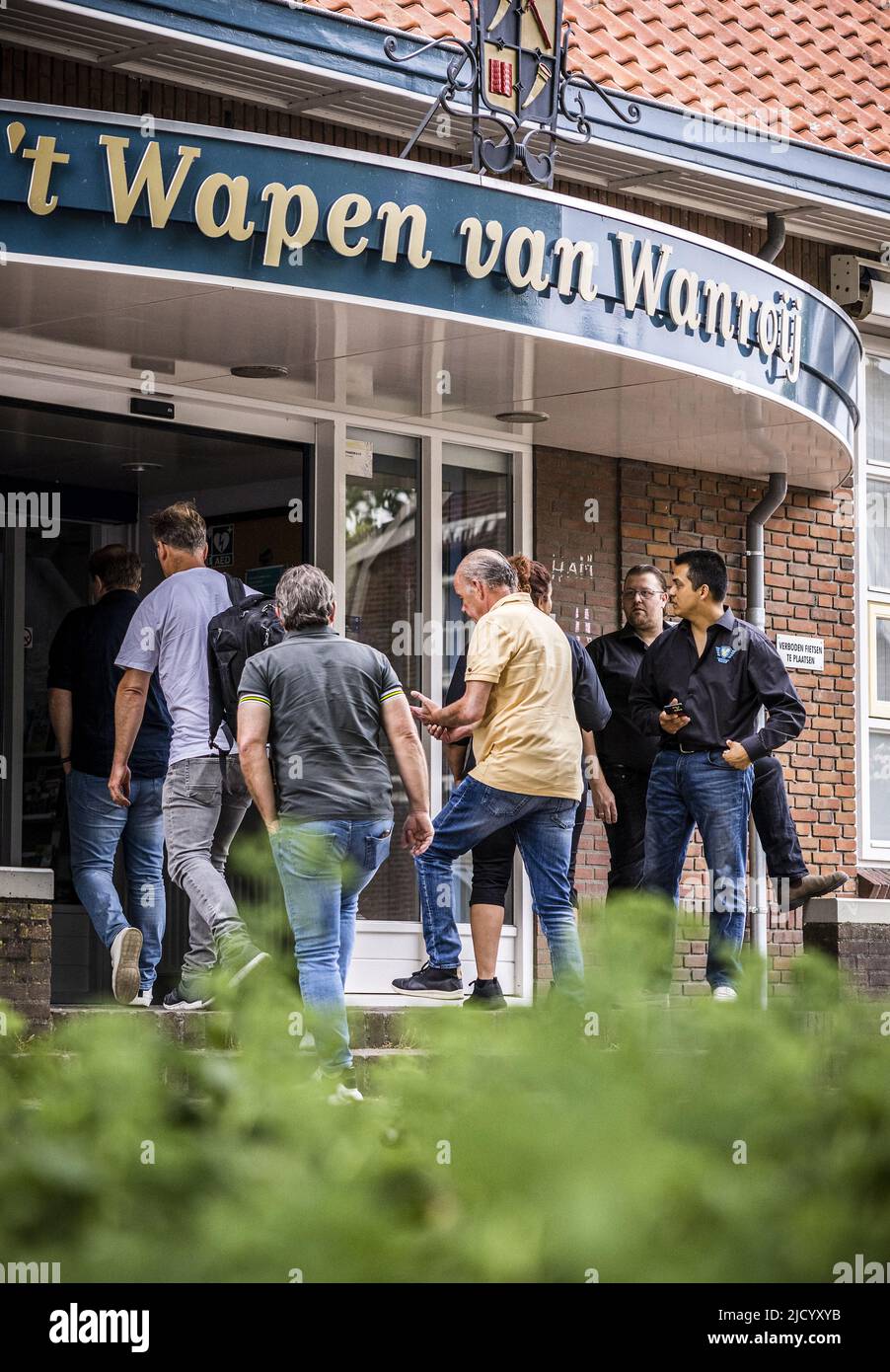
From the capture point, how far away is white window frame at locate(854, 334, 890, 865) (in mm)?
11883

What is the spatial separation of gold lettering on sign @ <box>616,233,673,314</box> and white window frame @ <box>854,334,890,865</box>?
3.61 metres

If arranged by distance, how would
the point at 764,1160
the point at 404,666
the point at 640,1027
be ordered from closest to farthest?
the point at 764,1160 → the point at 640,1027 → the point at 404,666

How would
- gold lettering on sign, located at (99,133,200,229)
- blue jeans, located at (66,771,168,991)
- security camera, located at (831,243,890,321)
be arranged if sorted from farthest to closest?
security camera, located at (831,243,890,321) → blue jeans, located at (66,771,168,991) → gold lettering on sign, located at (99,133,200,229)

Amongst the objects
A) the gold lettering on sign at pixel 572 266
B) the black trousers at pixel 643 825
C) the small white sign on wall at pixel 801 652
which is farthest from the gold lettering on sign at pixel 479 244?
the small white sign on wall at pixel 801 652

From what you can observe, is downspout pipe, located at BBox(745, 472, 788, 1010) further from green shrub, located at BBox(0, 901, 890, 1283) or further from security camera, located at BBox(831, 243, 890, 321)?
green shrub, located at BBox(0, 901, 890, 1283)

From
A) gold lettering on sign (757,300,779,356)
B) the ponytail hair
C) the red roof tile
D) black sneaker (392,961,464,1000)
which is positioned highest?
the red roof tile

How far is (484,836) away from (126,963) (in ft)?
4.71

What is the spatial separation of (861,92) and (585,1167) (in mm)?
12205

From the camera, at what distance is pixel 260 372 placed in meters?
8.77

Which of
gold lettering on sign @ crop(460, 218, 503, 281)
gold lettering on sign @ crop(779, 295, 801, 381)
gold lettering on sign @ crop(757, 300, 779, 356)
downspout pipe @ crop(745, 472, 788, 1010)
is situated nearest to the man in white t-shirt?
gold lettering on sign @ crop(460, 218, 503, 281)

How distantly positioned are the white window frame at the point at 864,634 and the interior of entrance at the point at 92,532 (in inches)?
157

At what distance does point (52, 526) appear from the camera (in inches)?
421

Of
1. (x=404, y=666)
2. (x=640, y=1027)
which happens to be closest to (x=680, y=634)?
(x=404, y=666)
